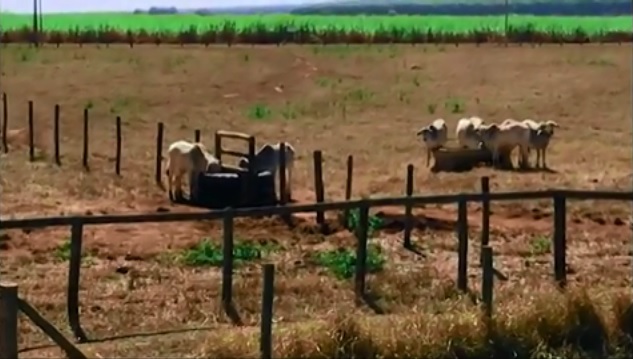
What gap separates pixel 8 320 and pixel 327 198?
1354cm

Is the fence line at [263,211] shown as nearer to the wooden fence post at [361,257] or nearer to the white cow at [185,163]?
the wooden fence post at [361,257]

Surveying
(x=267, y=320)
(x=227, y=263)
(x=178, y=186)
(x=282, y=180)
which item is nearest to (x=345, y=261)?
(x=227, y=263)

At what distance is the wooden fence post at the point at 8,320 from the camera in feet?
33.8

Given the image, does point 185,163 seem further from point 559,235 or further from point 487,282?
point 487,282

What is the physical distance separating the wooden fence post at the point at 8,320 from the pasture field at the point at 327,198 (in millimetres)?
1131

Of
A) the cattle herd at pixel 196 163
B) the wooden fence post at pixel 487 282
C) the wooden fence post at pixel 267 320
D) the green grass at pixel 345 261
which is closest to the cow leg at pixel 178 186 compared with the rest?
the cattle herd at pixel 196 163

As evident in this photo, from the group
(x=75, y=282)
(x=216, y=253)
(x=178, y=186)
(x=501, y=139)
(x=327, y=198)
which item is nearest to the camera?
(x=75, y=282)

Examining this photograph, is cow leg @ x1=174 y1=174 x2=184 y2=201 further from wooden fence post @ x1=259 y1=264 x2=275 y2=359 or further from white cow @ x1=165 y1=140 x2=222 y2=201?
wooden fence post @ x1=259 y1=264 x2=275 y2=359

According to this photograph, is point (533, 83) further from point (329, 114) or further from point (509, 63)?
point (329, 114)

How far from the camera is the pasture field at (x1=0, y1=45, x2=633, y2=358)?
12320 mm

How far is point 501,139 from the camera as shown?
28.1 meters

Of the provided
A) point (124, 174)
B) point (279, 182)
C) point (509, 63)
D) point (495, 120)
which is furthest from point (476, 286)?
point (509, 63)

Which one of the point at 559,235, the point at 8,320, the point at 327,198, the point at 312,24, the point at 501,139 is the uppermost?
the point at 8,320

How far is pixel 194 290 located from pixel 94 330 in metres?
2.03
